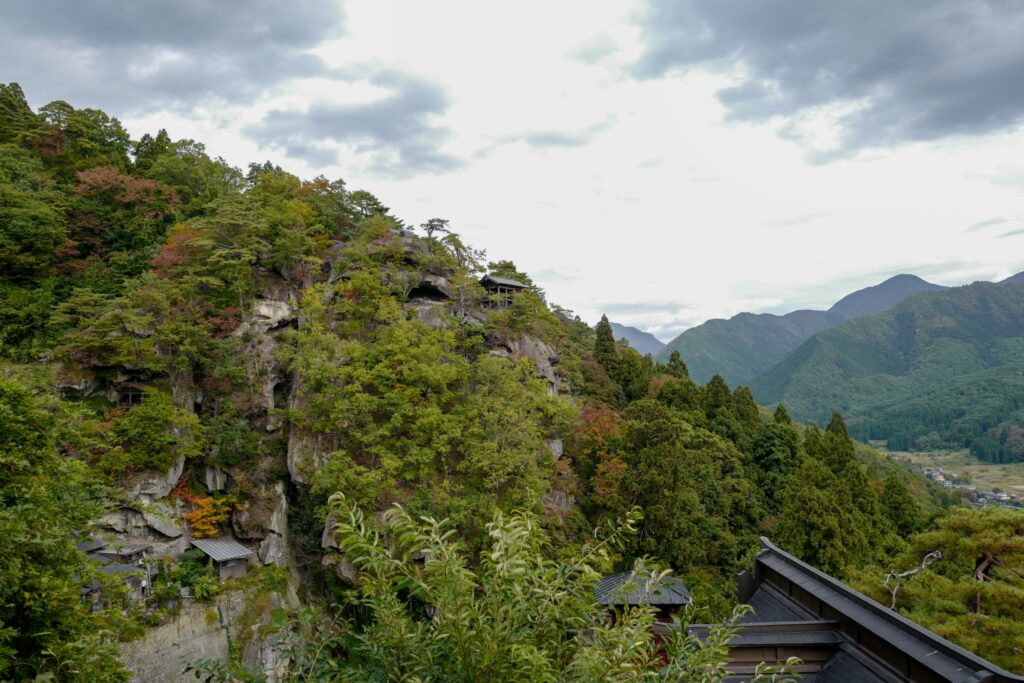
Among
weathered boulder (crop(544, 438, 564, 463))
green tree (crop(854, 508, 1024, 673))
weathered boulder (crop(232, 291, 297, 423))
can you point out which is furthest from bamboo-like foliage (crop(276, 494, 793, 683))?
weathered boulder (crop(232, 291, 297, 423))

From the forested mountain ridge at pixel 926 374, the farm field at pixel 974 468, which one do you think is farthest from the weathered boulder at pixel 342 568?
the forested mountain ridge at pixel 926 374

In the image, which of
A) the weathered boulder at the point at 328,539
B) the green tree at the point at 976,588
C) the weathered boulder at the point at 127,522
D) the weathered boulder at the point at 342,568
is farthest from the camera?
the weathered boulder at the point at 328,539

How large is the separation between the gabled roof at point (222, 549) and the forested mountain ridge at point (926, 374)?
10383 centimetres

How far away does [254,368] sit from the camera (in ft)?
62.8

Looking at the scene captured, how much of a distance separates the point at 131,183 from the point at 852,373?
487 feet

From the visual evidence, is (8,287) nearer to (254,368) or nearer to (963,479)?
(254,368)

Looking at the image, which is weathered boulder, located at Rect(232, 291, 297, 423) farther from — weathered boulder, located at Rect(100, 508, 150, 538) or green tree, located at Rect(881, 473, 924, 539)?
green tree, located at Rect(881, 473, 924, 539)

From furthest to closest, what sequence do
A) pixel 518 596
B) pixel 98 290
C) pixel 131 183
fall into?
pixel 131 183 → pixel 98 290 → pixel 518 596

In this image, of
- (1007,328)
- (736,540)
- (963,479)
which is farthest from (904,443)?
(736,540)

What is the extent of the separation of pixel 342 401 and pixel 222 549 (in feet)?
19.0

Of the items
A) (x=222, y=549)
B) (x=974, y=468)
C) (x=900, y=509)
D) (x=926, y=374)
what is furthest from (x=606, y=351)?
(x=926, y=374)

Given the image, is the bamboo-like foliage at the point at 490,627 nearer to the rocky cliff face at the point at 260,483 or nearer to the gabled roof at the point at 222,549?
the rocky cliff face at the point at 260,483

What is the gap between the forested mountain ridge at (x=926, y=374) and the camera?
88.2m

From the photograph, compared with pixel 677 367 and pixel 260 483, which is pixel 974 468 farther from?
pixel 260 483
